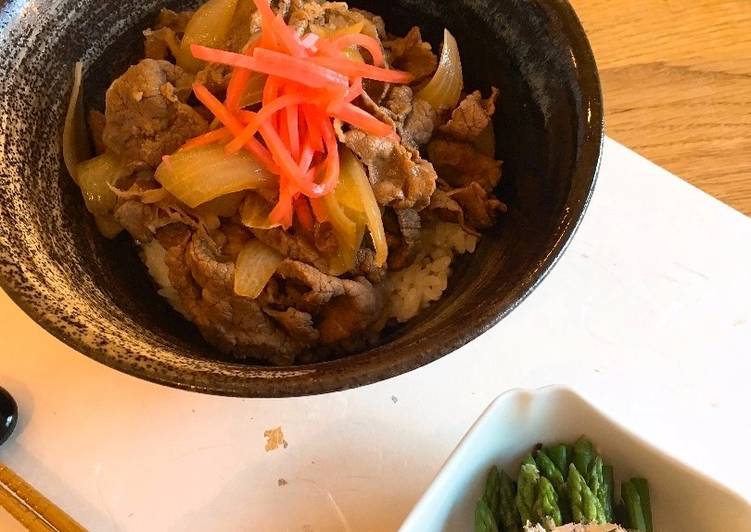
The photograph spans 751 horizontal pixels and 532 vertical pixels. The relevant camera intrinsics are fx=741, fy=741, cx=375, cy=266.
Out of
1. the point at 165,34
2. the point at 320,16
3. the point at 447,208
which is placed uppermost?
the point at 165,34

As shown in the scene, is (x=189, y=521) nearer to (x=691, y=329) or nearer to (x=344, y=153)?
(x=344, y=153)

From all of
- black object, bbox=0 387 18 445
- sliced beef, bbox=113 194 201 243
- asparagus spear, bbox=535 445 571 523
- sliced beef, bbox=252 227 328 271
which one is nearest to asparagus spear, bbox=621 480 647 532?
asparagus spear, bbox=535 445 571 523

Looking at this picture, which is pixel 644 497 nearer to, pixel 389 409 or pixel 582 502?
pixel 582 502

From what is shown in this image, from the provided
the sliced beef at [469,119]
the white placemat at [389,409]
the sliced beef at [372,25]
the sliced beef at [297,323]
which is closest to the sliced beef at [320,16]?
the sliced beef at [372,25]

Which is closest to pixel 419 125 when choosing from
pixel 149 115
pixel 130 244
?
pixel 149 115

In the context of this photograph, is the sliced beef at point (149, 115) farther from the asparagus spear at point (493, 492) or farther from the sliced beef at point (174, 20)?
the asparagus spear at point (493, 492)

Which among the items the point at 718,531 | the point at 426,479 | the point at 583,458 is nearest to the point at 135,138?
the point at 426,479

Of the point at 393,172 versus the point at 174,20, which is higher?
the point at 174,20
